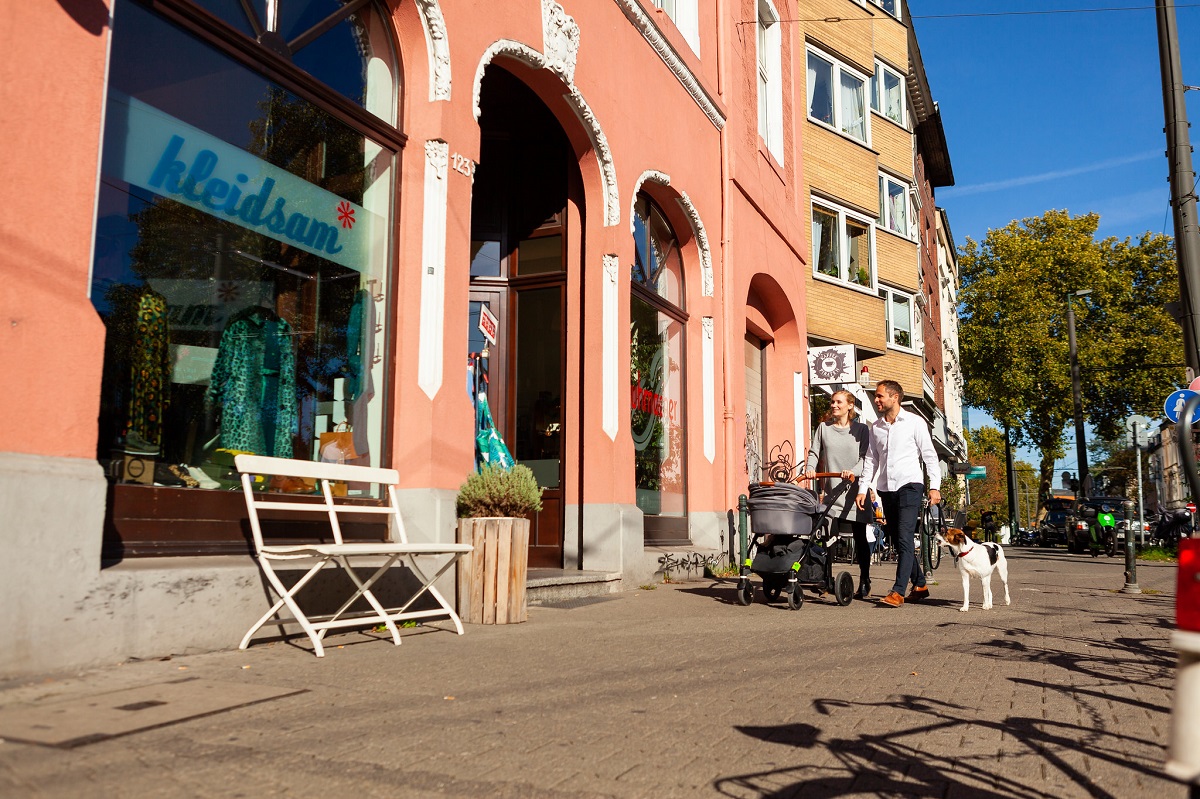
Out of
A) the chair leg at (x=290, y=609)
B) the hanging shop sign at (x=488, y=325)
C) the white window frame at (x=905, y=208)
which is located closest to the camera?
the chair leg at (x=290, y=609)

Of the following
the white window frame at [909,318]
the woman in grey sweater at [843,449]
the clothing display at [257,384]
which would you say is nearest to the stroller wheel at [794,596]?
the woman in grey sweater at [843,449]

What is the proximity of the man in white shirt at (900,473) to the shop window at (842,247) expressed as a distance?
12.6 metres

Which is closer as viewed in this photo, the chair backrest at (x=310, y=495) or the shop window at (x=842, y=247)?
the chair backrest at (x=310, y=495)

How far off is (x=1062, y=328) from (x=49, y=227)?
1966 inches

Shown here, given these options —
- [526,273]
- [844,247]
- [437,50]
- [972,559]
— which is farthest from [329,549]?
[844,247]

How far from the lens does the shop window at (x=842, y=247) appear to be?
2238 cm

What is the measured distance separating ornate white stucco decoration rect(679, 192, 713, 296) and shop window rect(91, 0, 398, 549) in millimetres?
6372

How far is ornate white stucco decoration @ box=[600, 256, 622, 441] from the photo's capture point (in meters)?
10.5

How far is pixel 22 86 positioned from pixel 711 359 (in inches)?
403

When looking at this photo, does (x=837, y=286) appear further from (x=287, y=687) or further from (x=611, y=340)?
(x=287, y=687)

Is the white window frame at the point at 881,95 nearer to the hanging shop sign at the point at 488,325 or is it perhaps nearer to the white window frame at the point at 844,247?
the white window frame at the point at 844,247

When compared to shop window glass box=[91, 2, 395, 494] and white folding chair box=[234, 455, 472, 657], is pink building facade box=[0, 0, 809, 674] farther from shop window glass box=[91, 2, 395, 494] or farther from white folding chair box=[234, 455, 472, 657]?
white folding chair box=[234, 455, 472, 657]

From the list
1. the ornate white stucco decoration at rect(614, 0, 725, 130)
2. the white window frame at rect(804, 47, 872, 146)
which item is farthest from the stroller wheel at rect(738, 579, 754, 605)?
the white window frame at rect(804, 47, 872, 146)

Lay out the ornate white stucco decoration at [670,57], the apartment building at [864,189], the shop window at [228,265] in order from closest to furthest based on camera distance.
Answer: the shop window at [228,265] → the ornate white stucco decoration at [670,57] → the apartment building at [864,189]
